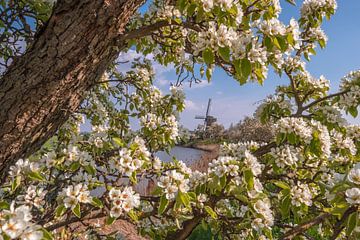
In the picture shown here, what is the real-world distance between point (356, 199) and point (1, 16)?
280 centimetres

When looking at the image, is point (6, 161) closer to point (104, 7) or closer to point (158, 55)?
point (104, 7)

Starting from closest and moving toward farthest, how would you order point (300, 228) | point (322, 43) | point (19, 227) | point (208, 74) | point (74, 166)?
1. point (19, 227)
2. point (74, 166)
3. point (300, 228)
4. point (208, 74)
5. point (322, 43)

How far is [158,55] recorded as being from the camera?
129 inches

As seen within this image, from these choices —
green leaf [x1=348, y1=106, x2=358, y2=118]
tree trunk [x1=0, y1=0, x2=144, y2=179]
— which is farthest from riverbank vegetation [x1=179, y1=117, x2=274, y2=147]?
tree trunk [x1=0, y1=0, x2=144, y2=179]

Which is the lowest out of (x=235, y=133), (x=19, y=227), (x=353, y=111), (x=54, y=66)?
(x=19, y=227)

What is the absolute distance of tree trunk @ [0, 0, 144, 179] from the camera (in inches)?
73.7

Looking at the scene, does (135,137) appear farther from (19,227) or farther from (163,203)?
(19,227)

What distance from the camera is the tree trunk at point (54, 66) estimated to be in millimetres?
1873

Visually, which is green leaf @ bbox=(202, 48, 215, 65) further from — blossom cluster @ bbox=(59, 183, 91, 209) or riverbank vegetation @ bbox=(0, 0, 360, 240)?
blossom cluster @ bbox=(59, 183, 91, 209)

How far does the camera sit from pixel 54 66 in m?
1.89

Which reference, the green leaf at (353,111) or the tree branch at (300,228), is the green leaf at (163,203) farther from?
the green leaf at (353,111)

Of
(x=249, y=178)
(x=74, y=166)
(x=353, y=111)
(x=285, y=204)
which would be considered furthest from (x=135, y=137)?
(x=353, y=111)

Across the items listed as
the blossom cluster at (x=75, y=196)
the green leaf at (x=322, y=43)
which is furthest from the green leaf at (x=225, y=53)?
the green leaf at (x=322, y=43)

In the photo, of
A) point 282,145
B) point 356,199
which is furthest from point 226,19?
point 282,145
